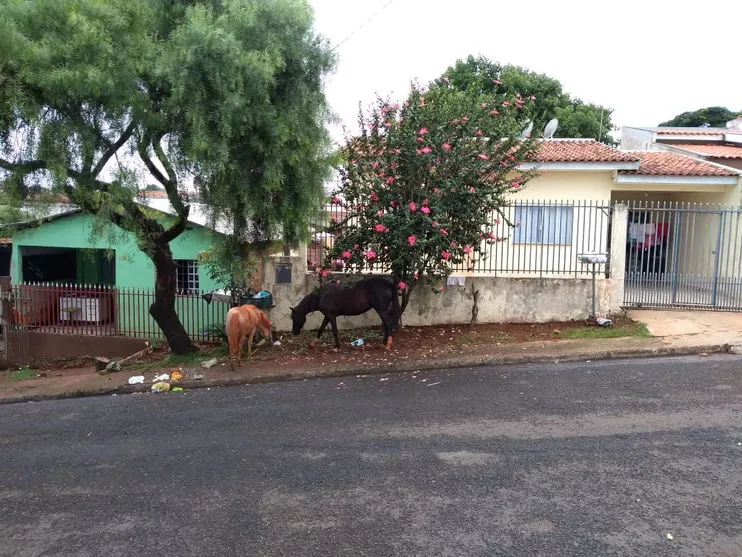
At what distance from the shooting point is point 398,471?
15.2 ft

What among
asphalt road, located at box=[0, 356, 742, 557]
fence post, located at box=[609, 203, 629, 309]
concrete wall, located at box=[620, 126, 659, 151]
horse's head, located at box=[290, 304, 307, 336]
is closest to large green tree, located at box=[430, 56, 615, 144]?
concrete wall, located at box=[620, 126, 659, 151]

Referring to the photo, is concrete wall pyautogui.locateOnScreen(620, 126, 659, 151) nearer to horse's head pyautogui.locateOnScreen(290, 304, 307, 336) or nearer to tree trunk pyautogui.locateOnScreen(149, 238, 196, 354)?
horse's head pyautogui.locateOnScreen(290, 304, 307, 336)

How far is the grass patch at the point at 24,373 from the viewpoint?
11.0m

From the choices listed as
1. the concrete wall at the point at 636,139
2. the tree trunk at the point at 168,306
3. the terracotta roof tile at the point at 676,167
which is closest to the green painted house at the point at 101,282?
the tree trunk at the point at 168,306

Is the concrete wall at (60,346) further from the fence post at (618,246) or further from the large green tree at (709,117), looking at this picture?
the large green tree at (709,117)

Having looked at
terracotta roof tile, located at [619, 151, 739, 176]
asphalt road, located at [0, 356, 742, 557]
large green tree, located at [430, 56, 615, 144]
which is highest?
large green tree, located at [430, 56, 615, 144]

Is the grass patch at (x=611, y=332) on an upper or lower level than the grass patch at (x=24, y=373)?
upper

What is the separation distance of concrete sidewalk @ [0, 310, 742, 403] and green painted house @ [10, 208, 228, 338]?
2.11 metres

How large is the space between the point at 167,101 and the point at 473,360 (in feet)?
17.6

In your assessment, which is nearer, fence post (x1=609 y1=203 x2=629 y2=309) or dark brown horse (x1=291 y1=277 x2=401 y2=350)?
dark brown horse (x1=291 y1=277 x2=401 y2=350)

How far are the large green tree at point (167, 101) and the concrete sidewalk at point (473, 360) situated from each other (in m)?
2.24

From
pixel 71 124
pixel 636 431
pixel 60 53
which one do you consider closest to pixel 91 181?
pixel 71 124

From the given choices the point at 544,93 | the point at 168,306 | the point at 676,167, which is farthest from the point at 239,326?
the point at 544,93

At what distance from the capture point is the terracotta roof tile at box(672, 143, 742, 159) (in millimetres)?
14893
